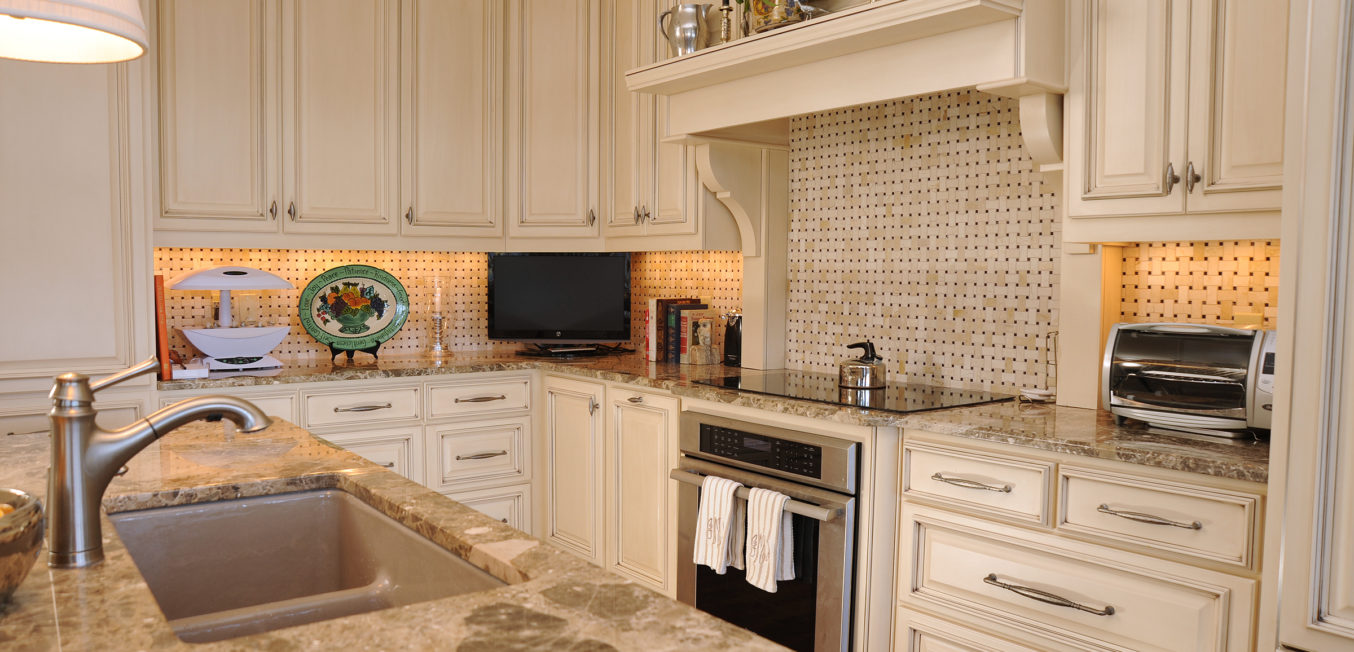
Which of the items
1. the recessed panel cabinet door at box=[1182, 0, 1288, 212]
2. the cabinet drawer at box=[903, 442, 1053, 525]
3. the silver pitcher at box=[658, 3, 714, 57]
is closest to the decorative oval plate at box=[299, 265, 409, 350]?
the silver pitcher at box=[658, 3, 714, 57]

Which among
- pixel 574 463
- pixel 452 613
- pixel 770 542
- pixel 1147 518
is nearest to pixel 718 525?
pixel 770 542

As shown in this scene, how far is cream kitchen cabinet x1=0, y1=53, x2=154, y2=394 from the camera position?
2867mm

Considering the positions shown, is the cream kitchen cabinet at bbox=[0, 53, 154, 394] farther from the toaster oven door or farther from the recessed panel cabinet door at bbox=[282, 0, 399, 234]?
the toaster oven door

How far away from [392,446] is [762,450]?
154 centimetres

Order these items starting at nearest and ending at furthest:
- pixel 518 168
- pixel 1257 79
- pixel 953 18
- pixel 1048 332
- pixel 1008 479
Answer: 1. pixel 1257 79
2. pixel 1008 479
3. pixel 953 18
4. pixel 1048 332
5. pixel 518 168

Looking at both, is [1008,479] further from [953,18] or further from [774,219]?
[774,219]

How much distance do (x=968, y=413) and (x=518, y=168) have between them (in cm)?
227

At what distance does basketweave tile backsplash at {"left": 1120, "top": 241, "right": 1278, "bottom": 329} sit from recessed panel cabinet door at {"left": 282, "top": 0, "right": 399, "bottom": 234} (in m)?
2.63

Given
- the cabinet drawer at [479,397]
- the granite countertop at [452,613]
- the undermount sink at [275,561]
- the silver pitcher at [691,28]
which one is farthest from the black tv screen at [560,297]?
the granite countertop at [452,613]

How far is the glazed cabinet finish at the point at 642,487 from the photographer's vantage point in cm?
318

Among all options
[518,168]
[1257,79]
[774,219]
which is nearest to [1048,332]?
[1257,79]

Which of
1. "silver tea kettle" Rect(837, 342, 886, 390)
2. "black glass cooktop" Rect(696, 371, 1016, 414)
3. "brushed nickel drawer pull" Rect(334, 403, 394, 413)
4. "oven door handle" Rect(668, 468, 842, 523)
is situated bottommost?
"oven door handle" Rect(668, 468, 842, 523)

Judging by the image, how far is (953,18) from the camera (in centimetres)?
235

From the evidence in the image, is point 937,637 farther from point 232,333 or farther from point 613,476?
point 232,333
